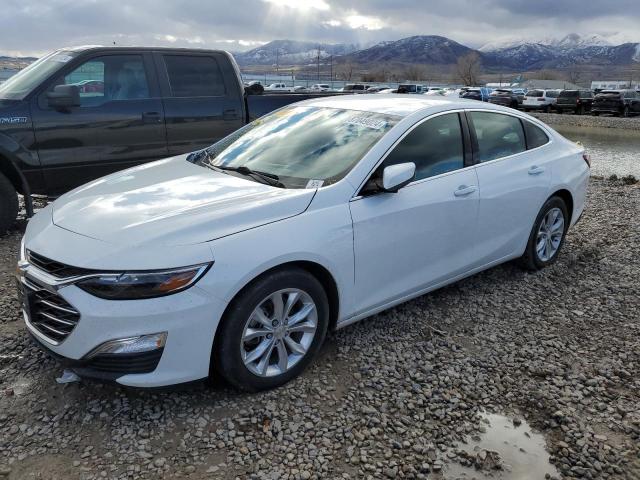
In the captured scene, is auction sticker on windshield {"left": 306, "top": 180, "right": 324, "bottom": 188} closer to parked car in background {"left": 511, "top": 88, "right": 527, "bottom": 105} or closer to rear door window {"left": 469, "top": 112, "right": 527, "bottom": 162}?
rear door window {"left": 469, "top": 112, "right": 527, "bottom": 162}

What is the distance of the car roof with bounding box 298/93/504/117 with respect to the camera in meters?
4.06

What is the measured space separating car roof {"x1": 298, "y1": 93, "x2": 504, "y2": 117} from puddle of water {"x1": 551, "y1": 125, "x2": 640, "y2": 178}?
31.4 ft

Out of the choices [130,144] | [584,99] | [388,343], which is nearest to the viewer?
[388,343]

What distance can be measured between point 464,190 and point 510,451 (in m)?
1.88

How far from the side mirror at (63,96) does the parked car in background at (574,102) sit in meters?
38.5

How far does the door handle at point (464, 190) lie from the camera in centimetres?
399

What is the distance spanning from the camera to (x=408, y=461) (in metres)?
2.74

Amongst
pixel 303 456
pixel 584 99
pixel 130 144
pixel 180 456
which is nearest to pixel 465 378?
pixel 303 456

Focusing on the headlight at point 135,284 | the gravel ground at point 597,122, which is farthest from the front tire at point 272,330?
the gravel ground at point 597,122

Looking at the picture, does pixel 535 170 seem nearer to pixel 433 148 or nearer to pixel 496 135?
pixel 496 135

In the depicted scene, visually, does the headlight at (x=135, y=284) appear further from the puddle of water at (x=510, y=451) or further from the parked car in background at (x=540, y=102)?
the parked car in background at (x=540, y=102)

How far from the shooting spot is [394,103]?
4.24m

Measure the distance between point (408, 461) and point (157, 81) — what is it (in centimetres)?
511

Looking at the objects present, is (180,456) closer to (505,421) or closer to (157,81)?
(505,421)
